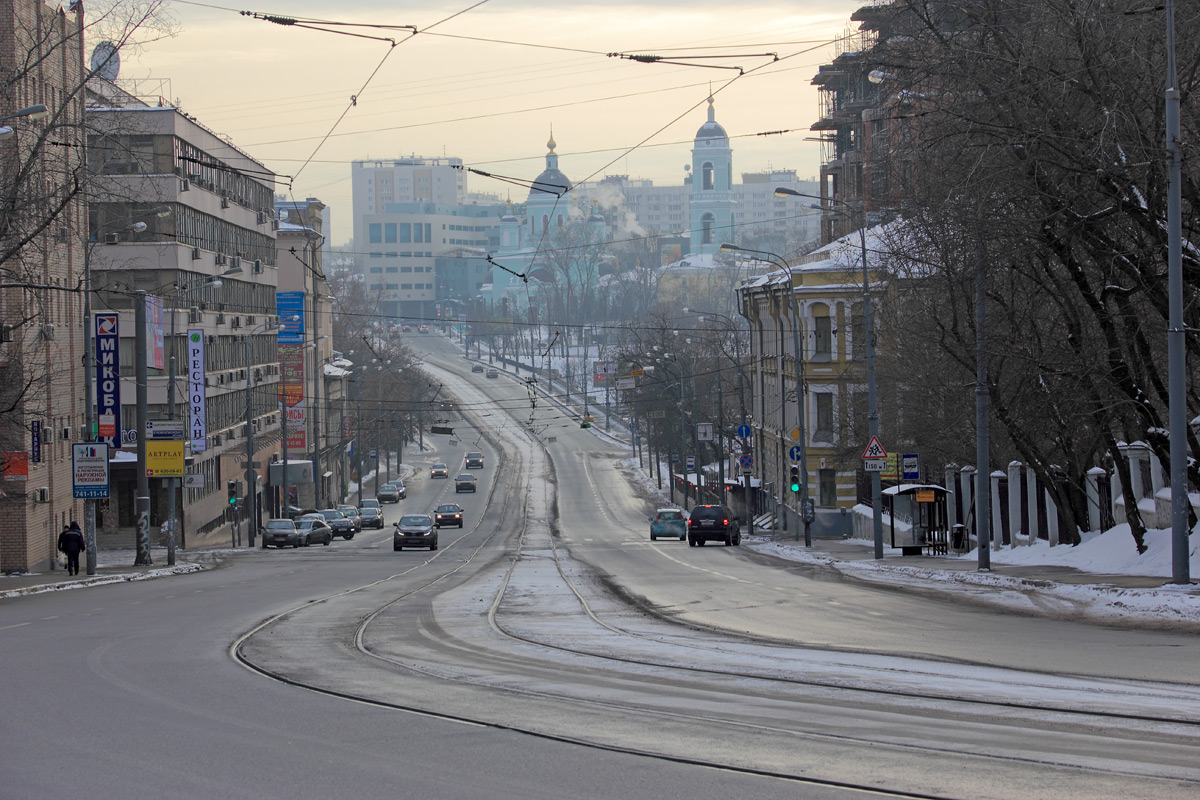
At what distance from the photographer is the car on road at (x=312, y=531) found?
2139 inches

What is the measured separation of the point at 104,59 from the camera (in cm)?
2989

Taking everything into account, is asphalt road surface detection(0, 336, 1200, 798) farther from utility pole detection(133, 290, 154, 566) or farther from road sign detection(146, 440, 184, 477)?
road sign detection(146, 440, 184, 477)

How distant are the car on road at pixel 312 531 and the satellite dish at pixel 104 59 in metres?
19.6

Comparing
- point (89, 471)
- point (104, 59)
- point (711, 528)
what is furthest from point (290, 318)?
point (104, 59)

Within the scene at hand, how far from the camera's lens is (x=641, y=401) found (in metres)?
90.4

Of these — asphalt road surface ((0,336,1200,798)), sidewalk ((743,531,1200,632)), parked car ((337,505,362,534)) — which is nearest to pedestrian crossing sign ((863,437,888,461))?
sidewalk ((743,531,1200,632))

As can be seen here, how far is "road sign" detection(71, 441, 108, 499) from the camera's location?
32312 mm

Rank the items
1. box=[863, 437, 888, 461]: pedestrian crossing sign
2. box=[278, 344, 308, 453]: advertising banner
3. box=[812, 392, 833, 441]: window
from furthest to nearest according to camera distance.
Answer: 1. box=[278, 344, 308, 453]: advertising banner
2. box=[812, 392, 833, 441]: window
3. box=[863, 437, 888, 461]: pedestrian crossing sign

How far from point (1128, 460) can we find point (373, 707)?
20.9 meters

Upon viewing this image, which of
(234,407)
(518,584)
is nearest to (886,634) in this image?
(518,584)

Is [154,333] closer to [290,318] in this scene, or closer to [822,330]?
[290,318]

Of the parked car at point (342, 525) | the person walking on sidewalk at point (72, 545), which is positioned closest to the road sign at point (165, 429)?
the person walking on sidewalk at point (72, 545)

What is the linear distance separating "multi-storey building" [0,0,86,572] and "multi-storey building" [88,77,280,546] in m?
3.79

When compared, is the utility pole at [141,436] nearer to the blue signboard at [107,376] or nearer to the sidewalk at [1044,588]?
the blue signboard at [107,376]
